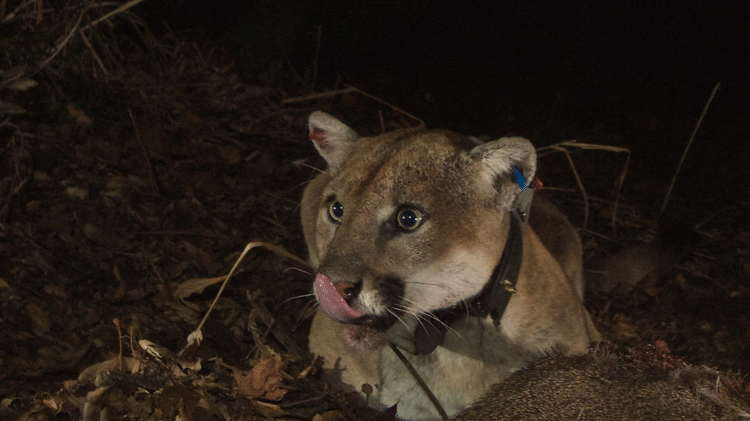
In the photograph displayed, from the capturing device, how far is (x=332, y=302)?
3023 mm

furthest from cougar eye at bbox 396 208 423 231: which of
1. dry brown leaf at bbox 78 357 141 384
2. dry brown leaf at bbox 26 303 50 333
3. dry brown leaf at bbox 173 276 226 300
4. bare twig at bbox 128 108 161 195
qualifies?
bare twig at bbox 128 108 161 195

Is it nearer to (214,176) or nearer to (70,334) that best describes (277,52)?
(214,176)

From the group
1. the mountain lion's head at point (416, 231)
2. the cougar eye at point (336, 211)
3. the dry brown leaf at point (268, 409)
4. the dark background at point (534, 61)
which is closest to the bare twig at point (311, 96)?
the dark background at point (534, 61)

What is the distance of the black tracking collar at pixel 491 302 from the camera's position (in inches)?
130

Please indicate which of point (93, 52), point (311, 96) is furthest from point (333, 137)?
point (93, 52)

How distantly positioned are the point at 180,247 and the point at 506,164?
2222 mm

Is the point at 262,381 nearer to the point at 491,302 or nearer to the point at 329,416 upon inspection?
the point at 329,416

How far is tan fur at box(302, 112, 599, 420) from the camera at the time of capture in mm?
3141

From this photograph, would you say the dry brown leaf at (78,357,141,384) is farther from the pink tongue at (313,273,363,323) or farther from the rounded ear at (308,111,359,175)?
the rounded ear at (308,111,359,175)

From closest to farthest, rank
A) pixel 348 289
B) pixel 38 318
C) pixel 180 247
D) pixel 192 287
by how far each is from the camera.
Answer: pixel 348 289
pixel 38 318
pixel 192 287
pixel 180 247

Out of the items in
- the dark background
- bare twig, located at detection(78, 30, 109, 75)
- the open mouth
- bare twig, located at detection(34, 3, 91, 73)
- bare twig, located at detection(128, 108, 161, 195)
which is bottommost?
the dark background

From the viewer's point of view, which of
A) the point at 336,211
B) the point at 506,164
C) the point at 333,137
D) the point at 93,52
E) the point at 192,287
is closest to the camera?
the point at 506,164

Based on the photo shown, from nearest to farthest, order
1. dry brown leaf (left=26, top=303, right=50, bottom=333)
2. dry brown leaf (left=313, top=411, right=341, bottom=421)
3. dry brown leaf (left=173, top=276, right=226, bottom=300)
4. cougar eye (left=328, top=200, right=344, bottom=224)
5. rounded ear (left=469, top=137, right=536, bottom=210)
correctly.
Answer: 1. rounded ear (left=469, top=137, right=536, bottom=210)
2. dry brown leaf (left=313, top=411, right=341, bottom=421)
3. cougar eye (left=328, top=200, right=344, bottom=224)
4. dry brown leaf (left=26, top=303, right=50, bottom=333)
5. dry brown leaf (left=173, top=276, right=226, bottom=300)

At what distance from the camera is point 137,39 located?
6.40 m
